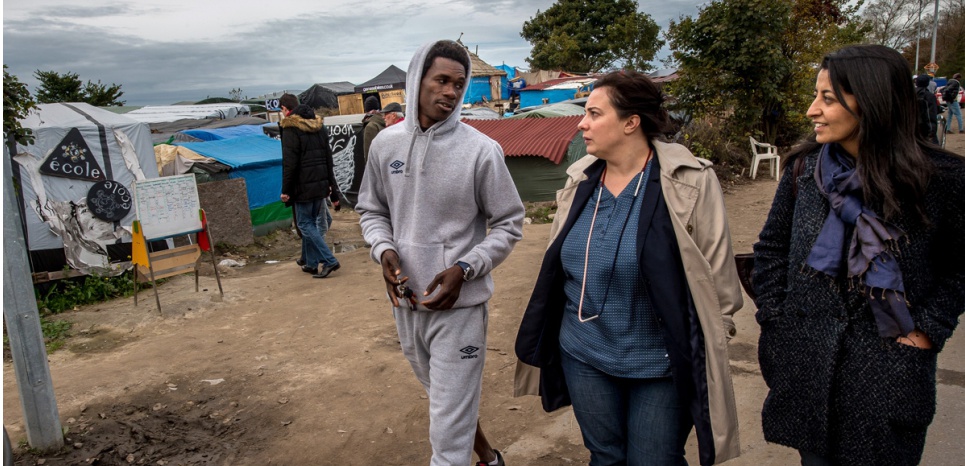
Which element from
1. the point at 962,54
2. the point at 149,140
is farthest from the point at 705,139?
the point at 962,54

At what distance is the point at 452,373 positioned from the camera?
2611 millimetres

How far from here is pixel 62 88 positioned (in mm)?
30266

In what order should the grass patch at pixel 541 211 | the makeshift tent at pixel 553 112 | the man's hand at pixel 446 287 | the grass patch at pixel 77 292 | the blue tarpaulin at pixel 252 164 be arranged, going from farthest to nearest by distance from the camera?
the makeshift tent at pixel 553 112 → the grass patch at pixel 541 211 → the blue tarpaulin at pixel 252 164 → the grass patch at pixel 77 292 → the man's hand at pixel 446 287

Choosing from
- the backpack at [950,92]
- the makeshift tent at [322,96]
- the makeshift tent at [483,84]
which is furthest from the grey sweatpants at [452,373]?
the makeshift tent at [483,84]

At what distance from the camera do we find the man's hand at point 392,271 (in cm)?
253

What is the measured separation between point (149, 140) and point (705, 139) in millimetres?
10403

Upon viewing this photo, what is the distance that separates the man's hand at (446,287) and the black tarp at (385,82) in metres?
29.0

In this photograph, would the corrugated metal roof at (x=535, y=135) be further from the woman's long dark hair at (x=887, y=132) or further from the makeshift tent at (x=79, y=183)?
the woman's long dark hair at (x=887, y=132)

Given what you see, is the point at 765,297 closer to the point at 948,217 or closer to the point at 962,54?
the point at 948,217

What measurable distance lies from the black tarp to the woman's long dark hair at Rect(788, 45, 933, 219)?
29552 millimetres

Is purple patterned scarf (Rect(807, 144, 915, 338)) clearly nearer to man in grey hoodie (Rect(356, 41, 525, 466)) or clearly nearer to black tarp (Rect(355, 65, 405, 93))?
man in grey hoodie (Rect(356, 41, 525, 466))

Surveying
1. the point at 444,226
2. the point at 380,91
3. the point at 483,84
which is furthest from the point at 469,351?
the point at 483,84

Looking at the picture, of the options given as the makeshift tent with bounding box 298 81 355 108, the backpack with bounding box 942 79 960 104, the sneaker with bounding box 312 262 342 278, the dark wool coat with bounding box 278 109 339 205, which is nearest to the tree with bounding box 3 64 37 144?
the dark wool coat with bounding box 278 109 339 205

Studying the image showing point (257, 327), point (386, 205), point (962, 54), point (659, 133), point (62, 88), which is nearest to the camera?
point (659, 133)
